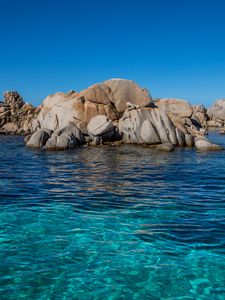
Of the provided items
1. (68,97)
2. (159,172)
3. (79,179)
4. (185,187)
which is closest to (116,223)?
(185,187)

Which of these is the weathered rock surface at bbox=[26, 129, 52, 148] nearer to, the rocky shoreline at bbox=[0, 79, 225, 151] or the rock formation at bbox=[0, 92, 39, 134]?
the rocky shoreline at bbox=[0, 79, 225, 151]

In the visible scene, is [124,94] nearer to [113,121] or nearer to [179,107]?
[113,121]

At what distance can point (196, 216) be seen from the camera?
1482 cm

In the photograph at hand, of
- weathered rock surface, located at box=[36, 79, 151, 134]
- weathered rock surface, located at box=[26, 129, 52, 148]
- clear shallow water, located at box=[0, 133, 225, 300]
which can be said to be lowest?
clear shallow water, located at box=[0, 133, 225, 300]

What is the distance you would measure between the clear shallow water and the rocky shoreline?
19615mm

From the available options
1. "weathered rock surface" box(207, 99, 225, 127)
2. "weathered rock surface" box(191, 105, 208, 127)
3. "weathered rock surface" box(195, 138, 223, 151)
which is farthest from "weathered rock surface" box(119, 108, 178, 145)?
"weathered rock surface" box(207, 99, 225, 127)

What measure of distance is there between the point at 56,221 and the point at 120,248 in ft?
11.7

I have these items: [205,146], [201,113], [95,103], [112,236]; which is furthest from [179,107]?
[112,236]

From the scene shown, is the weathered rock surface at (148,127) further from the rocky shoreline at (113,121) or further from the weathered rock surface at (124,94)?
the weathered rock surface at (124,94)

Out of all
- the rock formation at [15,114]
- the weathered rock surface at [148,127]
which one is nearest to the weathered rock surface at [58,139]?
the weathered rock surface at [148,127]

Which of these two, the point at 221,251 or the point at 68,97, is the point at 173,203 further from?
the point at 68,97

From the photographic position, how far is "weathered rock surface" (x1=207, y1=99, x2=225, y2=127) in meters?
116

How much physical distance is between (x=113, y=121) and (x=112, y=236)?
1651 inches

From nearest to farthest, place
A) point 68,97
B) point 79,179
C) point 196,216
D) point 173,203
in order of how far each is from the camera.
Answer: point 196,216 → point 173,203 → point 79,179 → point 68,97
